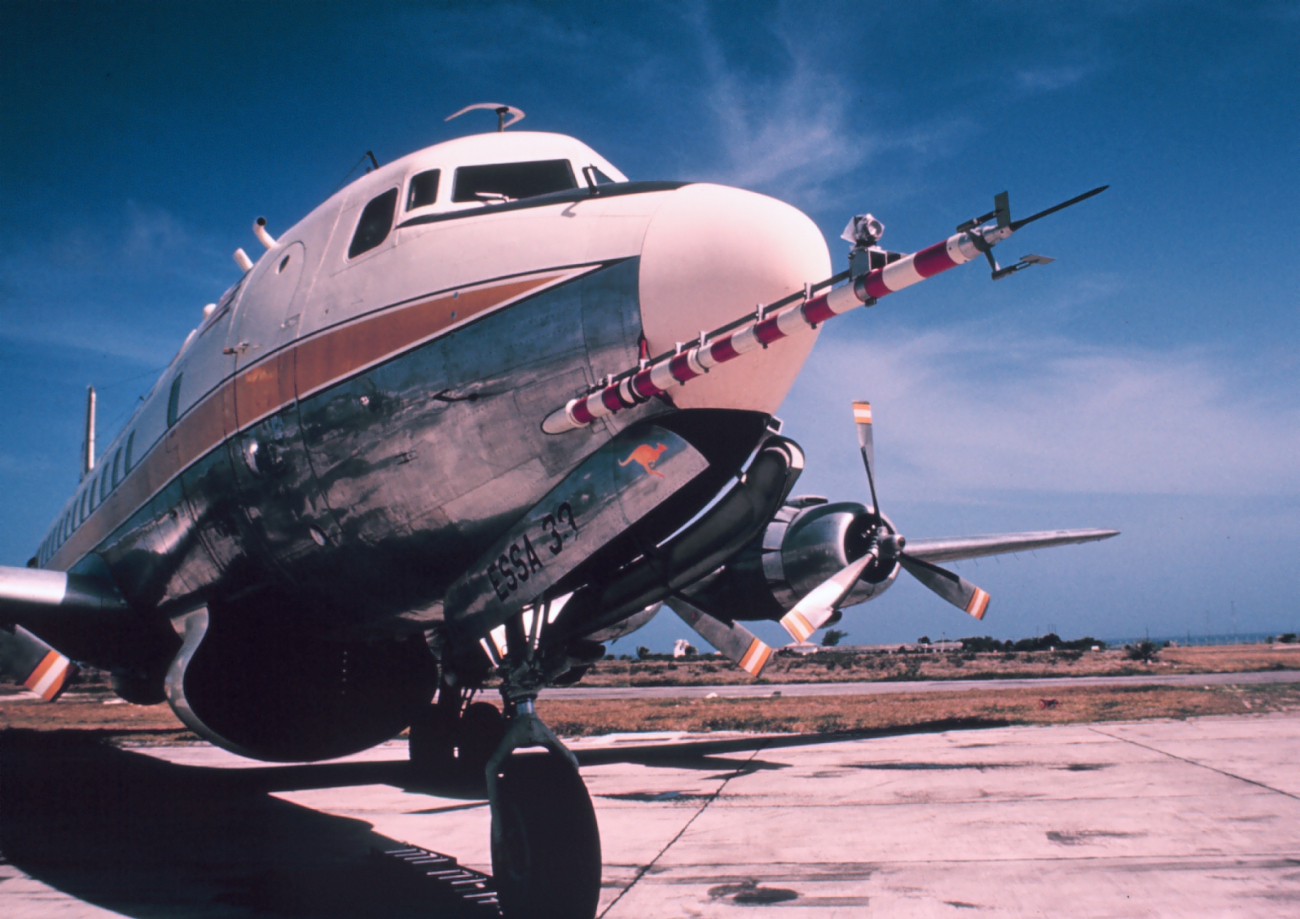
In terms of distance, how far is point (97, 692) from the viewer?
158ft

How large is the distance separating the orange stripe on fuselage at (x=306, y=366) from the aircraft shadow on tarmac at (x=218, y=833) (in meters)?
3.52

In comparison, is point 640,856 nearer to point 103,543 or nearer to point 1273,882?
point 1273,882

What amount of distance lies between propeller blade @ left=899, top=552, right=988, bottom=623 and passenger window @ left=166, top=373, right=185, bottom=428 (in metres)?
11.7

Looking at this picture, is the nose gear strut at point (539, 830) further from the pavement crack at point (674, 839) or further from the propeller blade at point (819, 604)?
the propeller blade at point (819, 604)

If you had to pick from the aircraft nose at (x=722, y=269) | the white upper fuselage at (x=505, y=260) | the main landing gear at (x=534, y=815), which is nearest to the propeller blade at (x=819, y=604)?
the main landing gear at (x=534, y=815)

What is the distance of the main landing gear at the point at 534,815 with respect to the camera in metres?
4.71

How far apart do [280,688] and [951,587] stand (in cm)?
1160

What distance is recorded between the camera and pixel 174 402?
28.1 ft

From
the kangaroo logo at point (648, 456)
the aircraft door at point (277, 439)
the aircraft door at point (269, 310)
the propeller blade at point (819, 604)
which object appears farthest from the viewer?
the propeller blade at point (819, 604)

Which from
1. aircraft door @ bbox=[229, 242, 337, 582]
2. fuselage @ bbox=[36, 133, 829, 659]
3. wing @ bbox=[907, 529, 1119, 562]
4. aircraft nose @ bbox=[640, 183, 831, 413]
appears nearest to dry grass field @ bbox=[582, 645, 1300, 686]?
wing @ bbox=[907, 529, 1119, 562]

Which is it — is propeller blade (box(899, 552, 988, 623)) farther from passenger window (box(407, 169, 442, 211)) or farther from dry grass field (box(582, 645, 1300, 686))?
dry grass field (box(582, 645, 1300, 686))

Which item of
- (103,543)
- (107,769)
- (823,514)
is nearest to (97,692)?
(107,769)

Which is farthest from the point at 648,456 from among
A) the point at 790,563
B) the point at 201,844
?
the point at 790,563

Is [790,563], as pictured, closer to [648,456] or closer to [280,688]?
[280,688]
